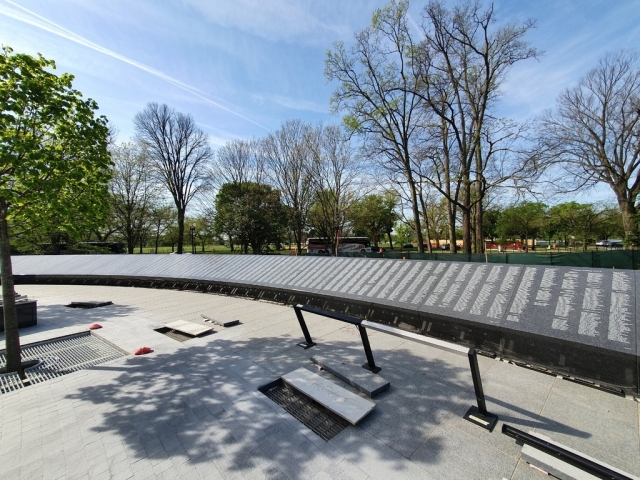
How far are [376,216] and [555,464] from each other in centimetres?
4587

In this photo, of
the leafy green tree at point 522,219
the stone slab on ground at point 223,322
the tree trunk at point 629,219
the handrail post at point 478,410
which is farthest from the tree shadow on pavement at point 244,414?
the leafy green tree at point 522,219

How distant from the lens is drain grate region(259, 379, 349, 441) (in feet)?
9.79

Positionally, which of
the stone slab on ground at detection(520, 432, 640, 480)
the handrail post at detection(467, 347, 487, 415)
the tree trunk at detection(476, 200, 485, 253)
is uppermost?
the tree trunk at detection(476, 200, 485, 253)

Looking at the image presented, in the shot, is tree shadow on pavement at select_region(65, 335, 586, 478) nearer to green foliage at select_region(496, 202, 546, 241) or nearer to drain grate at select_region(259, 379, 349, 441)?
drain grate at select_region(259, 379, 349, 441)

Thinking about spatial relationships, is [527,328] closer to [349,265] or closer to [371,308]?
[371,308]

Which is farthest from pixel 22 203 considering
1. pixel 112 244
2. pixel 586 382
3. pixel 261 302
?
pixel 112 244

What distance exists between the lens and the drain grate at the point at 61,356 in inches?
172

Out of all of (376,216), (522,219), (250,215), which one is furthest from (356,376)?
(522,219)

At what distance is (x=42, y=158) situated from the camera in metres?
3.83

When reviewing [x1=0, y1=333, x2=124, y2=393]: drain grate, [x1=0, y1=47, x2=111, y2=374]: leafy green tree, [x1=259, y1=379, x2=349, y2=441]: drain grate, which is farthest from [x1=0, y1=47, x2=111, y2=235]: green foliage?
[x1=259, y1=379, x2=349, y2=441]: drain grate

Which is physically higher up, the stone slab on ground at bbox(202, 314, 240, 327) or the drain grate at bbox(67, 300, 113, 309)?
the stone slab on ground at bbox(202, 314, 240, 327)

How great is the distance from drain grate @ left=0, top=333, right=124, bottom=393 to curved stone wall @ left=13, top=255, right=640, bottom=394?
4.37 meters

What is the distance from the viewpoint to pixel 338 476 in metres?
2.34

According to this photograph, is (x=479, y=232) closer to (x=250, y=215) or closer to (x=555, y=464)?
(x=555, y=464)
